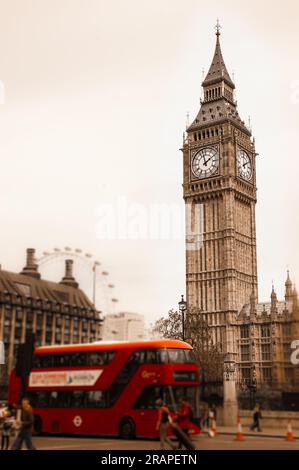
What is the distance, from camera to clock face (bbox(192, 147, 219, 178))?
102750 millimetres

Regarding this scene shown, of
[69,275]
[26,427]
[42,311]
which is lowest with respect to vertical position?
[26,427]

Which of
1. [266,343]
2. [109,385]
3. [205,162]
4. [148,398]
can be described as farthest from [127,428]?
[205,162]

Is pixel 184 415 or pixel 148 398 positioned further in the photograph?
pixel 148 398

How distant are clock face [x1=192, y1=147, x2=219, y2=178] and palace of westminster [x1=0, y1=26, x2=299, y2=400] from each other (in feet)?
0.50

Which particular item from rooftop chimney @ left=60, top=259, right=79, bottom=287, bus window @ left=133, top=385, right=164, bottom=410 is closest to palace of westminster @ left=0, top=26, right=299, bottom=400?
rooftop chimney @ left=60, top=259, right=79, bottom=287

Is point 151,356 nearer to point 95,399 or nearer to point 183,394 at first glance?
point 183,394

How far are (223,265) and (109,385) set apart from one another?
70.0 meters

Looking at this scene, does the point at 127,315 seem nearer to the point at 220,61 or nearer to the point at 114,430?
the point at 220,61

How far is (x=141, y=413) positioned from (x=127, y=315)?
6600 inches

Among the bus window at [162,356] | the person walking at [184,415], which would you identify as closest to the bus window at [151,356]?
the bus window at [162,356]

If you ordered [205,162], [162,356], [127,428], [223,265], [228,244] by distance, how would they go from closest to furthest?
[162,356] → [127,428] → [228,244] → [223,265] → [205,162]

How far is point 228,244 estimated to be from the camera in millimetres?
99562

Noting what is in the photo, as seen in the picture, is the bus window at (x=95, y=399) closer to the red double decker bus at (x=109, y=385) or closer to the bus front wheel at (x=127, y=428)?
the red double decker bus at (x=109, y=385)

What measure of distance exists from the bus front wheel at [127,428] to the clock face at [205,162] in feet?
245
